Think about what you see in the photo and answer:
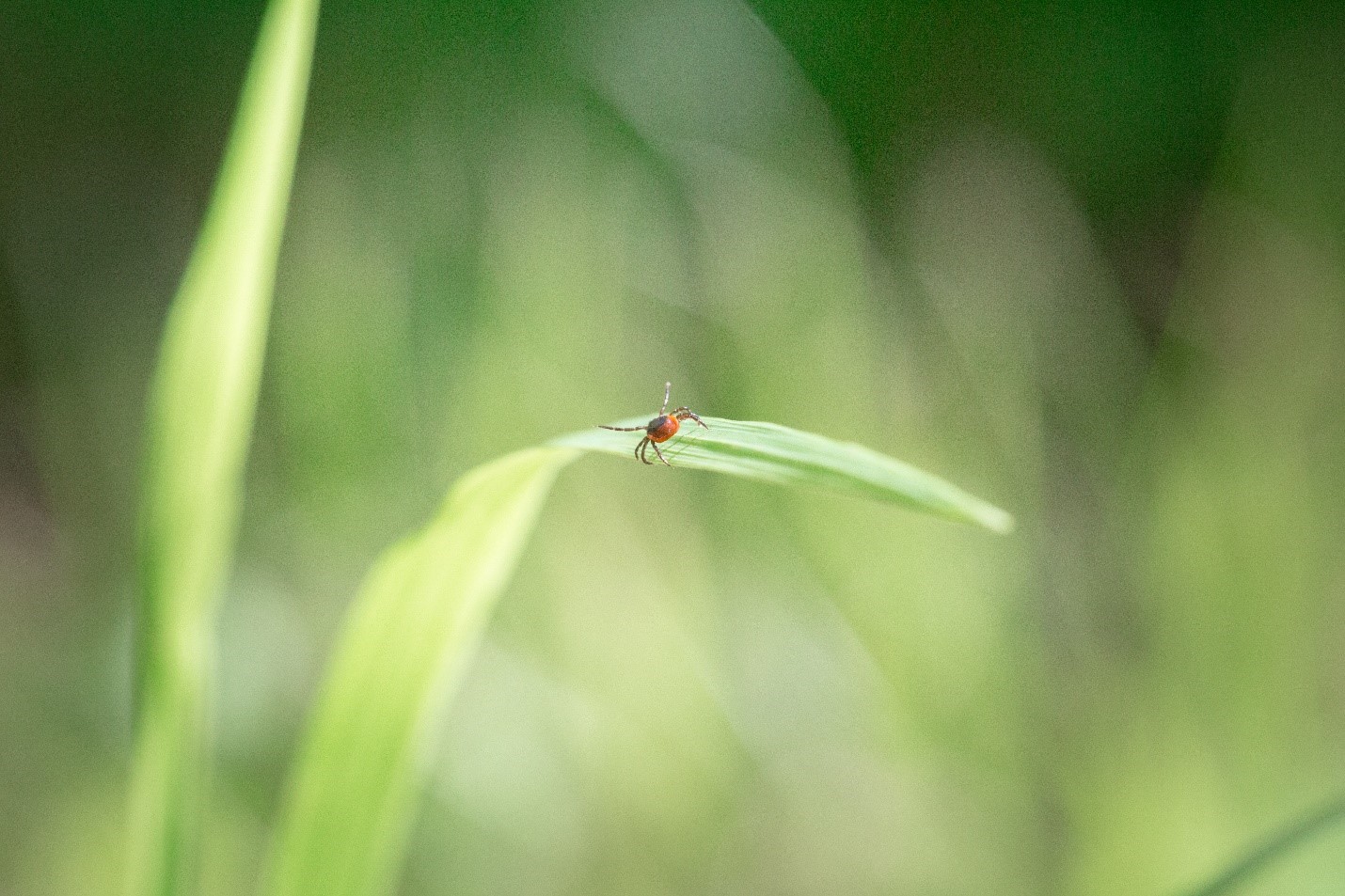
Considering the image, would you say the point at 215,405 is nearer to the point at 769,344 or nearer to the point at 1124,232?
the point at 769,344

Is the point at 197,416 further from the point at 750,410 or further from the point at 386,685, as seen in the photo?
the point at 750,410

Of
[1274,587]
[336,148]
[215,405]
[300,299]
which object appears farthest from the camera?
[336,148]

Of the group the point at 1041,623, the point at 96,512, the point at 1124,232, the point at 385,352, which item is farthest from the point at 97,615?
the point at 1124,232

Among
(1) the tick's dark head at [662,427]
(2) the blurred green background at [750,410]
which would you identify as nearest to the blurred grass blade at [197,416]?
(1) the tick's dark head at [662,427]

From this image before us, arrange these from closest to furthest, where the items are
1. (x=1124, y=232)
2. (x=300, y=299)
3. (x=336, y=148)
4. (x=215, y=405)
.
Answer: (x=215, y=405)
(x=300, y=299)
(x=336, y=148)
(x=1124, y=232)

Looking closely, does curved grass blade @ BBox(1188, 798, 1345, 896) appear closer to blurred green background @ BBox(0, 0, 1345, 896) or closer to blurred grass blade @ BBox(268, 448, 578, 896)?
blurred grass blade @ BBox(268, 448, 578, 896)

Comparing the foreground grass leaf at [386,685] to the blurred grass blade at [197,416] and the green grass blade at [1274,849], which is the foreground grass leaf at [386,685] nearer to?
the blurred grass blade at [197,416]

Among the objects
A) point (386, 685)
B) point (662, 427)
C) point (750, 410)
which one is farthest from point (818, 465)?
point (750, 410)
